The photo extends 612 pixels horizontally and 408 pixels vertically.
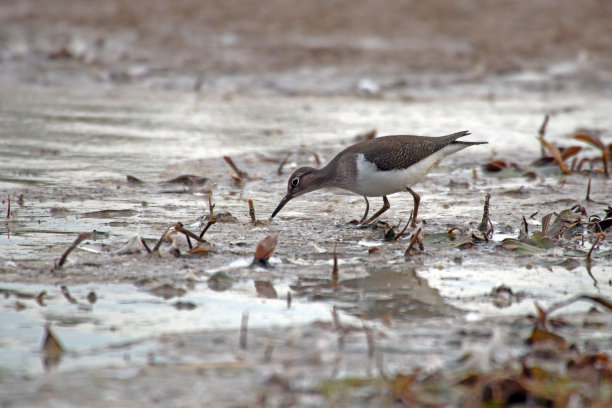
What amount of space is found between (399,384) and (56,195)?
4435mm

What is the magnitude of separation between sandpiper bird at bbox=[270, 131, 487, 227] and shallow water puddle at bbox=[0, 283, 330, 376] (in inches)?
75.2

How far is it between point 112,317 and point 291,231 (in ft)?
6.95

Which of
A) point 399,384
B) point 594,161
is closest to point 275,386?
point 399,384

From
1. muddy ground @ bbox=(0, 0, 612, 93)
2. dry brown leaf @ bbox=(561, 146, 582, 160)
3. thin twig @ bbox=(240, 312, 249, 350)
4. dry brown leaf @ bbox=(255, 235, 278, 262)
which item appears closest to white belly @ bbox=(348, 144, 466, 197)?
dry brown leaf @ bbox=(255, 235, 278, 262)

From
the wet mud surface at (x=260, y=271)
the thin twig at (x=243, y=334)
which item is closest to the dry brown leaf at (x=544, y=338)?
the wet mud surface at (x=260, y=271)

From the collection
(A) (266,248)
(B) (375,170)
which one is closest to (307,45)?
(B) (375,170)

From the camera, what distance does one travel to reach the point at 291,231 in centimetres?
616

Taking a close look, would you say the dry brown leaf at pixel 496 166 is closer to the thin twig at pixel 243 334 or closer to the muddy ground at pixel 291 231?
the muddy ground at pixel 291 231

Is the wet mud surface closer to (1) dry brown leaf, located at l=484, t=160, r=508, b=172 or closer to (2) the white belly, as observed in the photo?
(1) dry brown leaf, located at l=484, t=160, r=508, b=172

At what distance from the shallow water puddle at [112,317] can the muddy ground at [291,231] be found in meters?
0.02

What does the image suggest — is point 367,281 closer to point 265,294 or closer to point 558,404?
point 265,294

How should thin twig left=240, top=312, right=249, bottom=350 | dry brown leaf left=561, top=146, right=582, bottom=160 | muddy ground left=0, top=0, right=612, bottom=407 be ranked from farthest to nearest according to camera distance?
1. dry brown leaf left=561, top=146, right=582, bottom=160
2. thin twig left=240, top=312, right=249, bottom=350
3. muddy ground left=0, top=0, right=612, bottom=407

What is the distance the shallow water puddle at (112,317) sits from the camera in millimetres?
3834

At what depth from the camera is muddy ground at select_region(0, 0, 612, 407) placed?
3.64 meters
